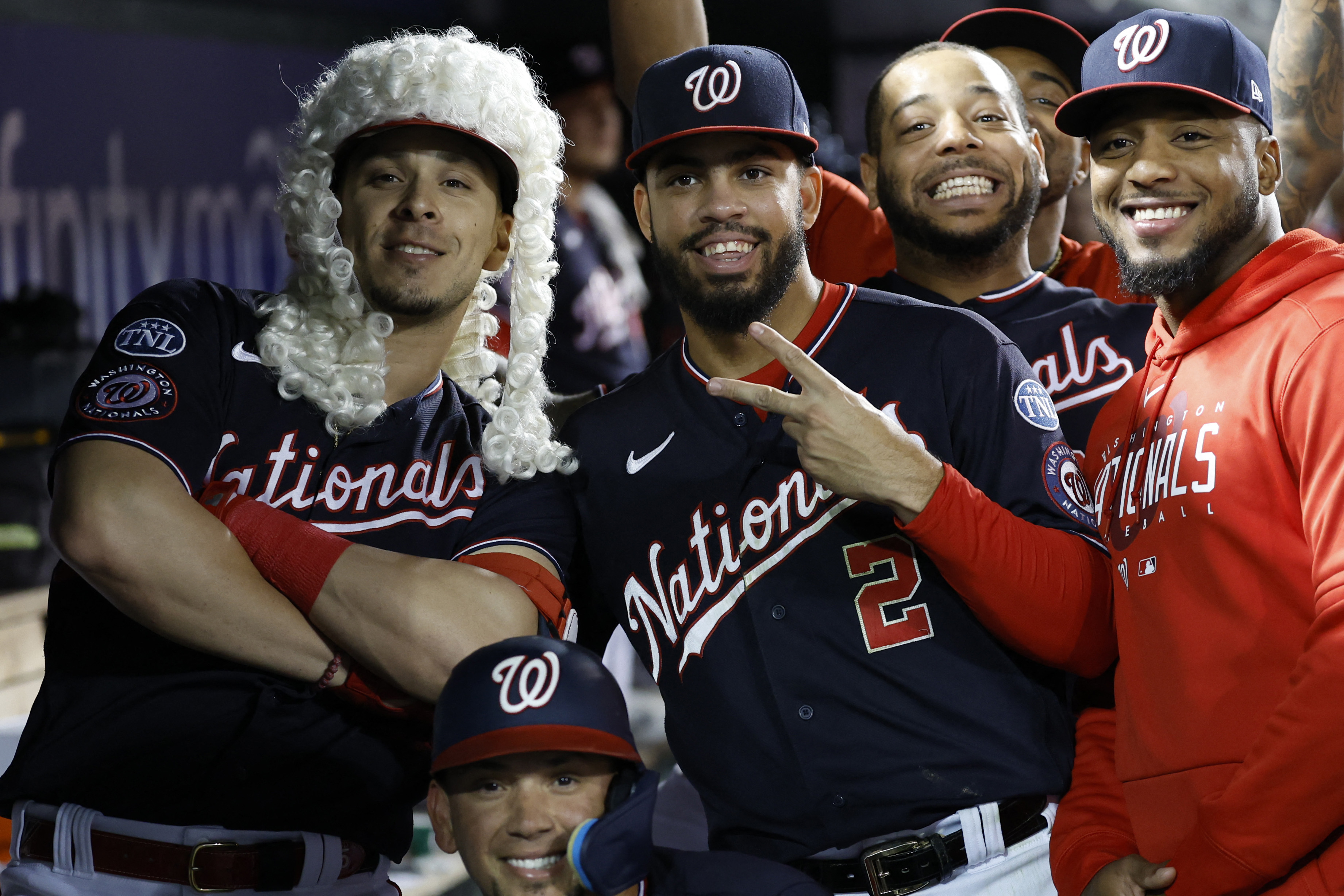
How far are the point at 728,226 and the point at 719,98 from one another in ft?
0.76

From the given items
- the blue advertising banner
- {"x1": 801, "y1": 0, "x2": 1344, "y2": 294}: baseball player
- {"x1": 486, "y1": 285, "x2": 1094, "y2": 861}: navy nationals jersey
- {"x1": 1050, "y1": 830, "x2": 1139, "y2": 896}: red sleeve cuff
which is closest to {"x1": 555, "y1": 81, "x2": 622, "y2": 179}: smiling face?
the blue advertising banner

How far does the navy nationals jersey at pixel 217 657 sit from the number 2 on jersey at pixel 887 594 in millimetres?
751

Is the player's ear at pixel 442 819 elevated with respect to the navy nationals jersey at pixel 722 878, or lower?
elevated

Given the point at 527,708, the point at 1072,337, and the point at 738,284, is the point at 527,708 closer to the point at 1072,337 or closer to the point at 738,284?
the point at 738,284

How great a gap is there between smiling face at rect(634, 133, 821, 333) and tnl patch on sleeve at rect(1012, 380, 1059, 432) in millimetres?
476

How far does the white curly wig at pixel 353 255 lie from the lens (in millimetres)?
2484

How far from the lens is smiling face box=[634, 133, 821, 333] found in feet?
7.82

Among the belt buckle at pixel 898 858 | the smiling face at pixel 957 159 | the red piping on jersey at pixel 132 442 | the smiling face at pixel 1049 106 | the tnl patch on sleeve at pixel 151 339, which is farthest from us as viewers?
the smiling face at pixel 1049 106

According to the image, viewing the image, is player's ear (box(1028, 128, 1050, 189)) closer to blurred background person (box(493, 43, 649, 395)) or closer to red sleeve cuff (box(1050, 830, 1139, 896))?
red sleeve cuff (box(1050, 830, 1139, 896))

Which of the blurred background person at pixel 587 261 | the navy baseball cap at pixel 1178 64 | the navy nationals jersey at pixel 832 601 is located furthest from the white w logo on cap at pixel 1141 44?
the blurred background person at pixel 587 261

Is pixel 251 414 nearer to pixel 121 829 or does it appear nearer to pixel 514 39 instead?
pixel 121 829

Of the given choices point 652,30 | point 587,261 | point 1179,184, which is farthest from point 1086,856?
point 587,261

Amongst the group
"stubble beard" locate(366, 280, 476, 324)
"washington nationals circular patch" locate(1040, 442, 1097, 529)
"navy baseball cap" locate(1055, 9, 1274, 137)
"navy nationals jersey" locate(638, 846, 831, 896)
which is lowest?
"navy nationals jersey" locate(638, 846, 831, 896)

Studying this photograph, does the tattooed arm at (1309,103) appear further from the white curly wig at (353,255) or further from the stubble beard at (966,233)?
the white curly wig at (353,255)
